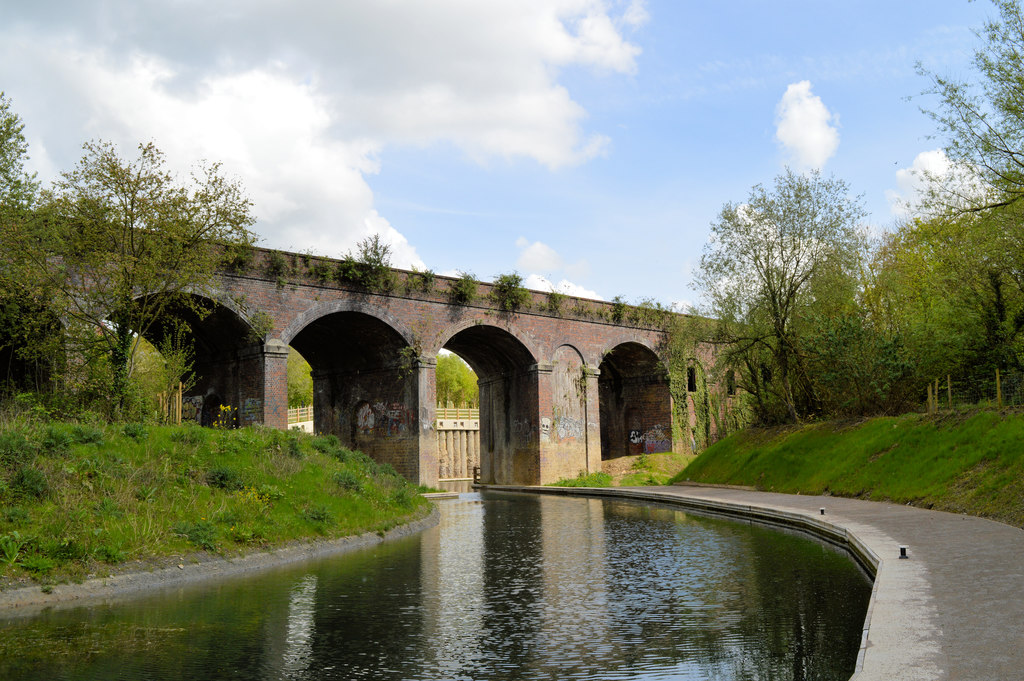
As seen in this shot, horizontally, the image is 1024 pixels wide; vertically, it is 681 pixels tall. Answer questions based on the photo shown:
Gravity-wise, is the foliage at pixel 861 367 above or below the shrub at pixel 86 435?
above

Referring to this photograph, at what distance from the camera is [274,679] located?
561 cm

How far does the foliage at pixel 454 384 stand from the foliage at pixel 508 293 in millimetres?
31231

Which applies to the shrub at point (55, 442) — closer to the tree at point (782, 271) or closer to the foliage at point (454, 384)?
the tree at point (782, 271)

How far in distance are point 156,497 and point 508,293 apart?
18945 mm

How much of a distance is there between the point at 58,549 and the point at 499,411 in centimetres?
2390

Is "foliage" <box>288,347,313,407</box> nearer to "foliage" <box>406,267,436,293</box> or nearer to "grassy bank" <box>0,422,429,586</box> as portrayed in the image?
"foliage" <box>406,267,436,293</box>

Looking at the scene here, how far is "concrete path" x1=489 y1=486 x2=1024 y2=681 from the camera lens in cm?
486

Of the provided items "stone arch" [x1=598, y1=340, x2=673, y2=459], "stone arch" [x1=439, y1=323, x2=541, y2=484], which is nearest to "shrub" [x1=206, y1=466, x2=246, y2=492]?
"stone arch" [x1=439, y1=323, x2=541, y2=484]

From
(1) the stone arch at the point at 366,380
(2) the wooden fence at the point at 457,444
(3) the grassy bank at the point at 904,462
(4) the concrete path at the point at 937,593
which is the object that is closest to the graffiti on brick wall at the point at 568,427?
(1) the stone arch at the point at 366,380

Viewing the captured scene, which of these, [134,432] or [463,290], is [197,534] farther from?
[463,290]

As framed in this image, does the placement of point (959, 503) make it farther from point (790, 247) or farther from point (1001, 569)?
point (790, 247)

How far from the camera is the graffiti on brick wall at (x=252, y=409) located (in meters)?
23.3

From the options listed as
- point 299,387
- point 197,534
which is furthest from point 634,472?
point 299,387

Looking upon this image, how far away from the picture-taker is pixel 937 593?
22.8 ft
